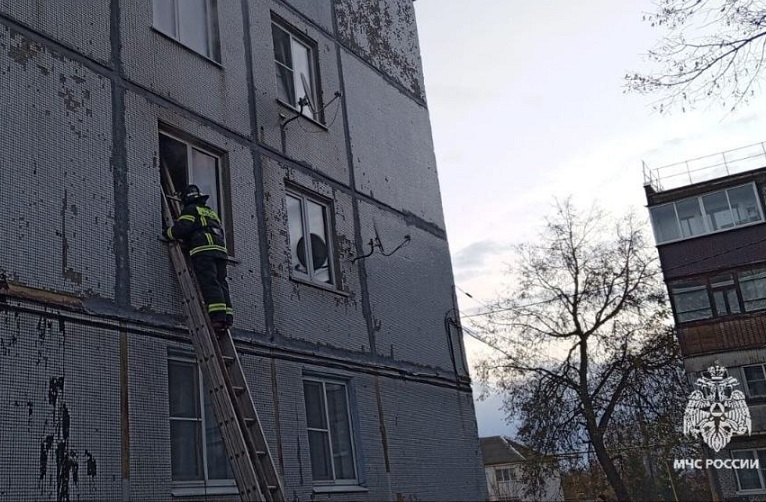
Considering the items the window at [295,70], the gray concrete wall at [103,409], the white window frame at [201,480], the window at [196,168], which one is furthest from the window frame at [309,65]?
the white window frame at [201,480]

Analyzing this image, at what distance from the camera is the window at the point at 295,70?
10.8m

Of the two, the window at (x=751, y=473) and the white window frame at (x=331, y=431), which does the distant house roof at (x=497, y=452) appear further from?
the white window frame at (x=331, y=431)

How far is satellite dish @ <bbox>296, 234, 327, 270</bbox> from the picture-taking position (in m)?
9.91

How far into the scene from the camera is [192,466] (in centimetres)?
715

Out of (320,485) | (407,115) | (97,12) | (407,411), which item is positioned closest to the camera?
(97,12)

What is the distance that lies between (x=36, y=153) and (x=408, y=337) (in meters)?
6.30

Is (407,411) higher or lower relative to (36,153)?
lower

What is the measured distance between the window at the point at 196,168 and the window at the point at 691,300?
22.9 m

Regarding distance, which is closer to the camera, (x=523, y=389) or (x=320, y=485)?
(x=320, y=485)

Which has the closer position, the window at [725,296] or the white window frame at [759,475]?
the white window frame at [759,475]

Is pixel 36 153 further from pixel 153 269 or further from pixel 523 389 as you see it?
pixel 523 389

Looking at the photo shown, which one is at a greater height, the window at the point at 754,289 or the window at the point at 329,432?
the window at the point at 754,289

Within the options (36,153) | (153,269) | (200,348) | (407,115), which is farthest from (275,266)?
(407,115)

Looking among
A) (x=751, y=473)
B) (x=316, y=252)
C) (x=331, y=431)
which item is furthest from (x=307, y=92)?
(x=751, y=473)
